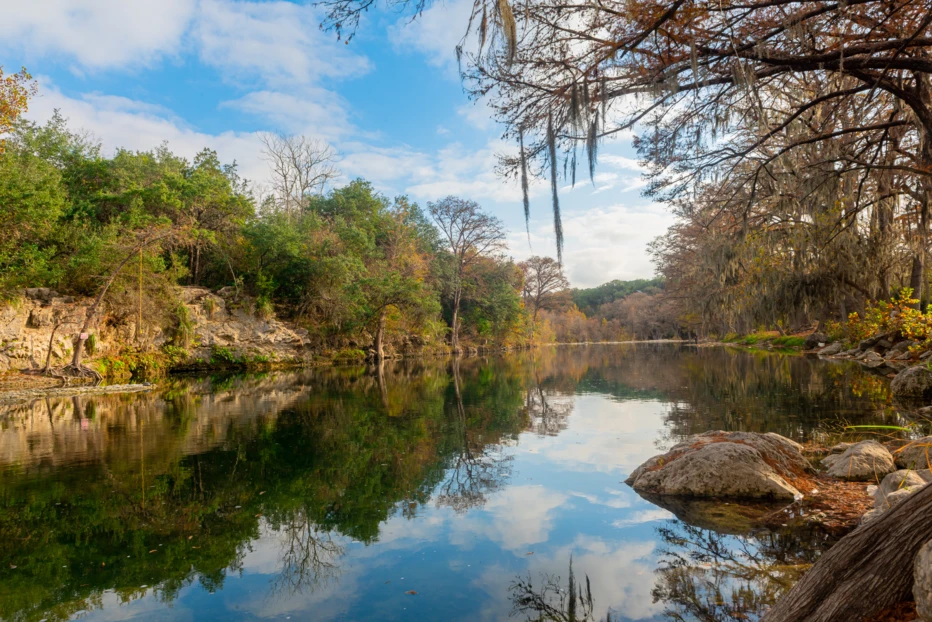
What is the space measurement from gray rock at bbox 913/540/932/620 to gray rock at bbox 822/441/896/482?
147 inches

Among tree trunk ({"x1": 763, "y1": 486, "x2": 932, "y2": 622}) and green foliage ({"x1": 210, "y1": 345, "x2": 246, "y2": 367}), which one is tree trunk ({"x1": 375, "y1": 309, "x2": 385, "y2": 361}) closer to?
green foliage ({"x1": 210, "y1": 345, "x2": 246, "y2": 367})

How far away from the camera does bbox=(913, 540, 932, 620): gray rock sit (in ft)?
5.37

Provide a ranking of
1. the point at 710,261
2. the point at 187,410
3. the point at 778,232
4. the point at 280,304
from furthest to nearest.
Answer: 1. the point at 280,304
2. the point at 710,261
3. the point at 778,232
4. the point at 187,410

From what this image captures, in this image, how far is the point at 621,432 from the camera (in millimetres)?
7914

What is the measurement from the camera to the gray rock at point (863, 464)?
15.9 feet

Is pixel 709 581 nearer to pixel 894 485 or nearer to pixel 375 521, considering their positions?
pixel 894 485

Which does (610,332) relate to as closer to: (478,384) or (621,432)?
(478,384)

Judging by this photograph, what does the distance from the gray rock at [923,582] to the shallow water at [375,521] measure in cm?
123

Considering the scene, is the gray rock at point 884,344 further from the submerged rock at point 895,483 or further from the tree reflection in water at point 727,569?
the tree reflection in water at point 727,569

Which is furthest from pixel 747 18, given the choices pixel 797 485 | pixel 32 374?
pixel 32 374

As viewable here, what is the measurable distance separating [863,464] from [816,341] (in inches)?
906

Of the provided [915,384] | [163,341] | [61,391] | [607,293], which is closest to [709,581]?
[915,384]

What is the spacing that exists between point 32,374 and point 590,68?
18.0 m

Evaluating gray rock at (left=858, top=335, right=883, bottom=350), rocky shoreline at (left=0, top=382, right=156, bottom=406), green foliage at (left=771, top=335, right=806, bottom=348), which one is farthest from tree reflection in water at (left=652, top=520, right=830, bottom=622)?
green foliage at (left=771, top=335, right=806, bottom=348)
